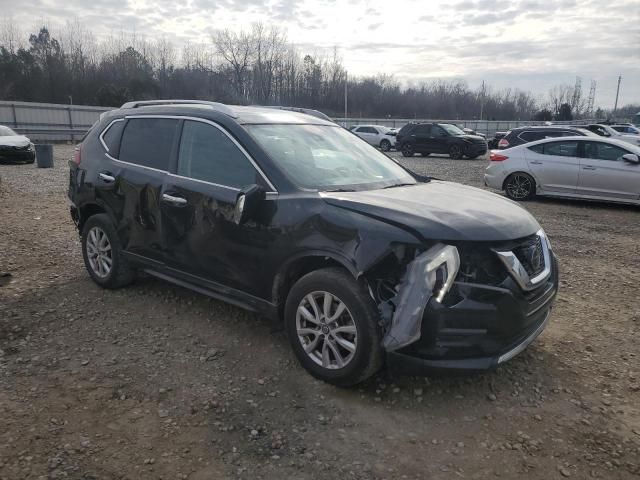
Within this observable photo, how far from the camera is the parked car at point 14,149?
687 inches

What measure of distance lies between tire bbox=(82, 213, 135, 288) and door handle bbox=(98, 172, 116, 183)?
→ 0.36 meters

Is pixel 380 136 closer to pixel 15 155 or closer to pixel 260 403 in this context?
pixel 15 155

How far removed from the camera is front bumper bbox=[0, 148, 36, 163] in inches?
688

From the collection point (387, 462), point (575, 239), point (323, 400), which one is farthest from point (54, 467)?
point (575, 239)

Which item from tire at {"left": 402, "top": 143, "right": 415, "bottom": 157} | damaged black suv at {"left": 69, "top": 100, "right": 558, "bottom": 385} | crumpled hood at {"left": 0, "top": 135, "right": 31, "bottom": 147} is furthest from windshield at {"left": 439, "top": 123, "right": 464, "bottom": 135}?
damaged black suv at {"left": 69, "top": 100, "right": 558, "bottom": 385}

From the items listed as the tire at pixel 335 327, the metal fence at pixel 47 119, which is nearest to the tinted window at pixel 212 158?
the tire at pixel 335 327

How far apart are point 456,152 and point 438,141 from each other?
3.46 ft

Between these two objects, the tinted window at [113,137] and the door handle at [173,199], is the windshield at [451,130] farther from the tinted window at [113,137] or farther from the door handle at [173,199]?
the door handle at [173,199]

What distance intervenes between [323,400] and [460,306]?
43.2 inches

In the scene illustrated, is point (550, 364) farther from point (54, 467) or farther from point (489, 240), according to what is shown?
point (54, 467)

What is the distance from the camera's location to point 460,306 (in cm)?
290

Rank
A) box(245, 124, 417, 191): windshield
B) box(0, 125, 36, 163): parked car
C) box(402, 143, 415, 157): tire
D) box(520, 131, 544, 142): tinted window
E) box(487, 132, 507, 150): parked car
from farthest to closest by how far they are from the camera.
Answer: box(487, 132, 507, 150): parked car
box(402, 143, 415, 157): tire
box(0, 125, 36, 163): parked car
box(520, 131, 544, 142): tinted window
box(245, 124, 417, 191): windshield

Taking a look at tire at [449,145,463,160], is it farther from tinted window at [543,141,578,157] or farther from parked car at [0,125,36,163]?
parked car at [0,125,36,163]

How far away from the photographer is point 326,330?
3287 millimetres
